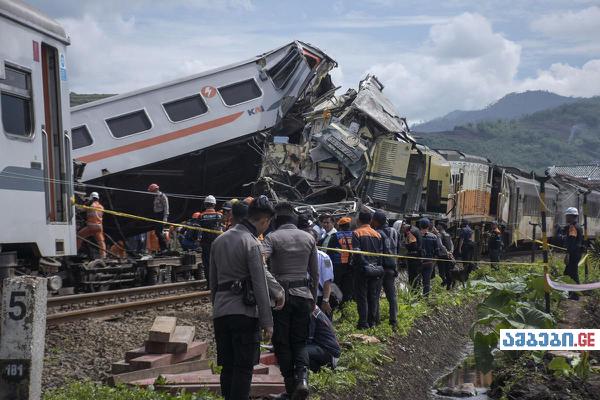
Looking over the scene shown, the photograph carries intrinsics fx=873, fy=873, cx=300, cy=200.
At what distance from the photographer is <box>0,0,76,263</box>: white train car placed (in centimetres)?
927

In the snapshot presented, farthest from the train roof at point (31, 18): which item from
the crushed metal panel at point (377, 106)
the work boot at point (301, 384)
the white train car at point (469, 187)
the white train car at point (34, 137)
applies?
the white train car at point (469, 187)

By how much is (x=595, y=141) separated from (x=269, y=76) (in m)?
182

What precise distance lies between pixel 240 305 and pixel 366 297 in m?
5.09

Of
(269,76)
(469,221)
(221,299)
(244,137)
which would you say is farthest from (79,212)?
(469,221)

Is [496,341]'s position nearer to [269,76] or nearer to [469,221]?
[269,76]

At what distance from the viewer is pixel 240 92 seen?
2027cm

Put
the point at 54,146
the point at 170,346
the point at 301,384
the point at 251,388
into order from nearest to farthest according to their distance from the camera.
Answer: the point at 301,384
the point at 251,388
the point at 170,346
the point at 54,146

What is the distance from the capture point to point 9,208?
926 cm

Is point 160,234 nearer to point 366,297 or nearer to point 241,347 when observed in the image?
point 366,297


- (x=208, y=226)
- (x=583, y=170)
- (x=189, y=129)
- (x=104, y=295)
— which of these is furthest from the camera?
(x=583, y=170)

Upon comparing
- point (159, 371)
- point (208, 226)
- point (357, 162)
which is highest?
point (357, 162)

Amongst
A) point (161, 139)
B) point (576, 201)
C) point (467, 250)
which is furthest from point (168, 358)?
point (576, 201)

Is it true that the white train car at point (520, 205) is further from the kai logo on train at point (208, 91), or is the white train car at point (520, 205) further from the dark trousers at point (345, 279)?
the dark trousers at point (345, 279)

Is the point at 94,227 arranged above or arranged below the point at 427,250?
above
